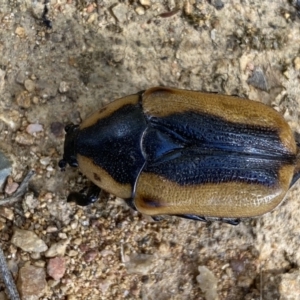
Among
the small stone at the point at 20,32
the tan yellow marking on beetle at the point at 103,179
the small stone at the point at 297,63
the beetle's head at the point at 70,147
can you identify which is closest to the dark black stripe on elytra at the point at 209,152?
the tan yellow marking on beetle at the point at 103,179

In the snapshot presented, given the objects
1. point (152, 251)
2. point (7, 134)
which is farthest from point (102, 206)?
point (7, 134)

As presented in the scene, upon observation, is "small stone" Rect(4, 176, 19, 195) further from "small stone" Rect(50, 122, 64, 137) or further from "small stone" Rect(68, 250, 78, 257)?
"small stone" Rect(68, 250, 78, 257)

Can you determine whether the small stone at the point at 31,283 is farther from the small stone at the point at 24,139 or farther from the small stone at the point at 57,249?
the small stone at the point at 24,139

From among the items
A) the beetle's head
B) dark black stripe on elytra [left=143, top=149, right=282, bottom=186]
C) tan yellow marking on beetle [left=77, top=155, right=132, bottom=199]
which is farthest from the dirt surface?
dark black stripe on elytra [left=143, top=149, right=282, bottom=186]

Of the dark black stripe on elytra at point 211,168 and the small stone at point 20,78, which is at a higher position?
the small stone at point 20,78

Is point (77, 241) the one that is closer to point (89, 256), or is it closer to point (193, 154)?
point (89, 256)

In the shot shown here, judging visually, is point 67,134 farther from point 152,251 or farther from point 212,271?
point 212,271

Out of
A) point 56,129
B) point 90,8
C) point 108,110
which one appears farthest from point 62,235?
point 90,8
